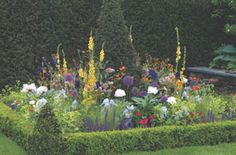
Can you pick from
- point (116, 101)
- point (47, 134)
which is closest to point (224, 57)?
point (116, 101)

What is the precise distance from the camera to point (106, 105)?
270 inches

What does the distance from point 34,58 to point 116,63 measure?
2.53 m

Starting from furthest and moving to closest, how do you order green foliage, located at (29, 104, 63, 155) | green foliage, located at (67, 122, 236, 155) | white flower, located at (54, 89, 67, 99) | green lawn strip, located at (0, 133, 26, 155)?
white flower, located at (54, 89, 67, 99)
green lawn strip, located at (0, 133, 26, 155)
green foliage, located at (67, 122, 236, 155)
green foliage, located at (29, 104, 63, 155)

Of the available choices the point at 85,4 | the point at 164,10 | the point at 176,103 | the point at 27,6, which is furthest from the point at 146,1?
the point at 176,103

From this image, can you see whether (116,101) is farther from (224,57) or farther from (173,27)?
(224,57)

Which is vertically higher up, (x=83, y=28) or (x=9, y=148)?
(x=83, y=28)

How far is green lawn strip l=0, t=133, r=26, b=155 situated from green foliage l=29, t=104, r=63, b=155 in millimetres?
540

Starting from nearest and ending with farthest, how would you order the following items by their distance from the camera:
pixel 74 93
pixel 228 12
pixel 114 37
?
pixel 74 93 < pixel 114 37 < pixel 228 12

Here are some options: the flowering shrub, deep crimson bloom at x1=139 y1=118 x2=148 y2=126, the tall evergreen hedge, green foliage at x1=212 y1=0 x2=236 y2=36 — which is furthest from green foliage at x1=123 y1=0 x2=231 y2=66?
deep crimson bloom at x1=139 y1=118 x2=148 y2=126

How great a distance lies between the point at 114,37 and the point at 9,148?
2580 millimetres

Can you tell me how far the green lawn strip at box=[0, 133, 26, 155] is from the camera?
6.48 meters

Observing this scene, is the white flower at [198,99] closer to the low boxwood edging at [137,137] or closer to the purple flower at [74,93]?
the low boxwood edging at [137,137]

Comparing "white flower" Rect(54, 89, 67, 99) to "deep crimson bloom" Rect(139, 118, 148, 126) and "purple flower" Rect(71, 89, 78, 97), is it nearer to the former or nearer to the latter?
"purple flower" Rect(71, 89, 78, 97)

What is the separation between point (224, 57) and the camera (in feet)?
38.6
